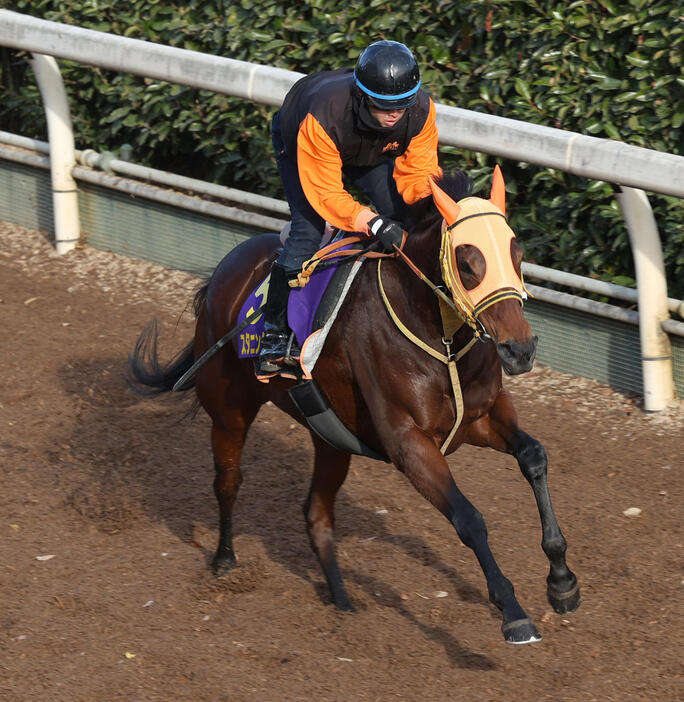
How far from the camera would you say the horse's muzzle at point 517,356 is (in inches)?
162

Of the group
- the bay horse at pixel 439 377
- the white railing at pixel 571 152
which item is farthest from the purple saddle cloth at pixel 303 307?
the white railing at pixel 571 152

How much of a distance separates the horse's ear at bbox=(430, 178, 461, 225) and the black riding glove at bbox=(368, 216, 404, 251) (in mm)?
288

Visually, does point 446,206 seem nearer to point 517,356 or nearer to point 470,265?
point 470,265

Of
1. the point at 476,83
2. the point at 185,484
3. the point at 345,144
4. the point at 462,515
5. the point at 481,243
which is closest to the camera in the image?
the point at 481,243

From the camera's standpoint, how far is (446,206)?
14.4 feet

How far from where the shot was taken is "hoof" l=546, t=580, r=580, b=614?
15.6ft

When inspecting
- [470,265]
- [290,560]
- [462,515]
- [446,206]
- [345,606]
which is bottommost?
[290,560]

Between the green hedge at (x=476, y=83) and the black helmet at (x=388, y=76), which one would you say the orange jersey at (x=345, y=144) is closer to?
the black helmet at (x=388, y=76)

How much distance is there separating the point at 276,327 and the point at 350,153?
824 millimetres

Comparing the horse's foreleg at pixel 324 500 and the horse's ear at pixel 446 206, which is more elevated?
the horse's ear at pixel 446 206

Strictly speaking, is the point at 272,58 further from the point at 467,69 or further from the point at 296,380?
the point at 296,380

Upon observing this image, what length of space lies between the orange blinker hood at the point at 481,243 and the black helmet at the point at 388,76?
0.40m

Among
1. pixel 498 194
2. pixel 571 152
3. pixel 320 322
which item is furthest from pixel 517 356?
pixel 571 152

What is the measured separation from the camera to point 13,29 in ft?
29.1
